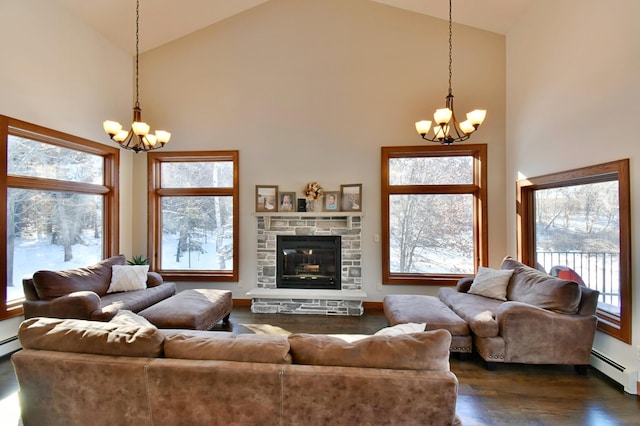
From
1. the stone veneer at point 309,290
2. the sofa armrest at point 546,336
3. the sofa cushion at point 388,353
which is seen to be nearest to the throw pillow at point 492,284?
the sofa armrest at point 546,336

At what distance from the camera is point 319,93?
193 inches

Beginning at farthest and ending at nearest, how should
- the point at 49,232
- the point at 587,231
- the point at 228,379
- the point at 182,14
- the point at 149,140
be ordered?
the point at 182,14, the point at 49,232, the point at 149,140, the point at 587,231, the point at 228,379

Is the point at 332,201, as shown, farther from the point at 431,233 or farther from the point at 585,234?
the point at 585,234

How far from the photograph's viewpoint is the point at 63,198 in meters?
4.13

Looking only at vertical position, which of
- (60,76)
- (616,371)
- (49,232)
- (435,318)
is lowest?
(616,371)

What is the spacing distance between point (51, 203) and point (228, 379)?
13.5 ft

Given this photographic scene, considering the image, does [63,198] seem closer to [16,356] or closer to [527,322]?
[16,356]

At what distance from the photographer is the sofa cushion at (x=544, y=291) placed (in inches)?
114

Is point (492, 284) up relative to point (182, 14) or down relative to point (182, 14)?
down

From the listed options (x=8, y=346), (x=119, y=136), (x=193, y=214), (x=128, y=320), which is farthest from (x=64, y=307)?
(x=193, y=214)

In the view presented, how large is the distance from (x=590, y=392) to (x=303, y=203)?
3.92 meters

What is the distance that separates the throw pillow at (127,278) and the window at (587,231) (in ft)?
17.8

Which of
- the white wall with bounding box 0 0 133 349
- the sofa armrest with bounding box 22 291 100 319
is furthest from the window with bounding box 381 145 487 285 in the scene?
the white wall with bounding box 0 0 133 349

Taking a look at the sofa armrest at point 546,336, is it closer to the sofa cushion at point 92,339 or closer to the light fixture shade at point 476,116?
the light fixture shade at point 476,116
